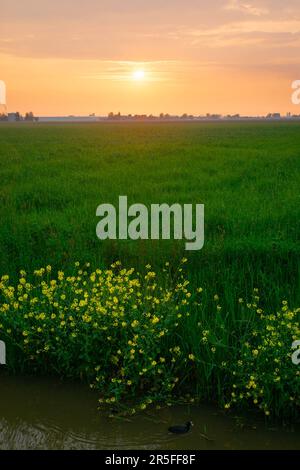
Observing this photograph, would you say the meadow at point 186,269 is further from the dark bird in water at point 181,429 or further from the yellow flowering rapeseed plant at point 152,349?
Answer: the dark bird in water at point 181,429

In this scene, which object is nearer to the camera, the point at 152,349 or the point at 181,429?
the point at 181,429

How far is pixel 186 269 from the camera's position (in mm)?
8859

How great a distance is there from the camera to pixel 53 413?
18.8ft

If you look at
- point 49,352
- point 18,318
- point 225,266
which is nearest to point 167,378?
point 49,352

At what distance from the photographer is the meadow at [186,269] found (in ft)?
19.5

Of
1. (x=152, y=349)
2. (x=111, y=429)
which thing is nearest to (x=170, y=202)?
(x=152, y=349)

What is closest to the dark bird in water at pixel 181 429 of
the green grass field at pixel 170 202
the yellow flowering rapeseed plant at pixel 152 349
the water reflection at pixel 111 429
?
the water reflection at pixel 111 429

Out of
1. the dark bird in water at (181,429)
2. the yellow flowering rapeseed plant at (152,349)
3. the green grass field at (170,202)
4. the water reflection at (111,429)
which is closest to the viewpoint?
the water reflection at (111,429)

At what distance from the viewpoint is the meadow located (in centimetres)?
593

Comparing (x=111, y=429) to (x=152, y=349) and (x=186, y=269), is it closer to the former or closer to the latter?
(x=152, y=349)
